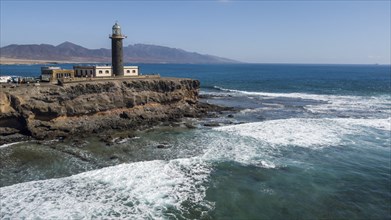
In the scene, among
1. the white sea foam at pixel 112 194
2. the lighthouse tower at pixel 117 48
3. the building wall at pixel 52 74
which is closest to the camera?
the white sea foam at pixel 112 194

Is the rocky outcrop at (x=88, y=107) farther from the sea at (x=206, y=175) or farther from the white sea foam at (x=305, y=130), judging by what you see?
the white sea foam at (x=305, y=130)

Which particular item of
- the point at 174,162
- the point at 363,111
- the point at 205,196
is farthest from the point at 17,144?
the point at 363,111

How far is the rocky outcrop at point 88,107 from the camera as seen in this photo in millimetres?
28016

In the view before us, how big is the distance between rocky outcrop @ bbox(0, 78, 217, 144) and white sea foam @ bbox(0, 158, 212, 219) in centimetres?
1085

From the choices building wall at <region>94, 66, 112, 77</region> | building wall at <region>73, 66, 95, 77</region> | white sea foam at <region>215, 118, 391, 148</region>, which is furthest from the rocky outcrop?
white sea foam at <region>215, 118, 391, 148</region>

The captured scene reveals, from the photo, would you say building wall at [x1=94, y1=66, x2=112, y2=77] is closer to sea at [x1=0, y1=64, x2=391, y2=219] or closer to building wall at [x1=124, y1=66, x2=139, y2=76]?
building wall at [x1=124, y1=66, x2=139, y2=76]

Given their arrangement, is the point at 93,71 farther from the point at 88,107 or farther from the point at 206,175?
the point at 206,175

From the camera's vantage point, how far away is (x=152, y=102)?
37938mm

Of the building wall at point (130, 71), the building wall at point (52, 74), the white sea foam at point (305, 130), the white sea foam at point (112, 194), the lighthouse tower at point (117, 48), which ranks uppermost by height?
the lighthouse tower at point (117, 48)

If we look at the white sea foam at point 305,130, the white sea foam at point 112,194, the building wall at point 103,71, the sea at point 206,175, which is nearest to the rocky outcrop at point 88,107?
the sea at point 206,175

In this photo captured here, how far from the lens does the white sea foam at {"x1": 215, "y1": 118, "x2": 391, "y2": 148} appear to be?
2802 centimetres

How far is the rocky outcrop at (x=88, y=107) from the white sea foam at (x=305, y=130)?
29.4 ft

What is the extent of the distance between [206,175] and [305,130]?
15856mm

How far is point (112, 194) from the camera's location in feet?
56.5
